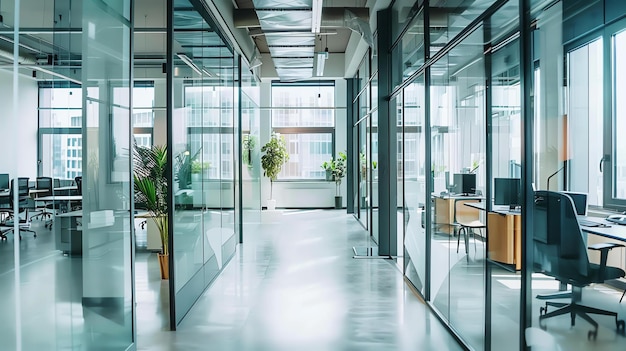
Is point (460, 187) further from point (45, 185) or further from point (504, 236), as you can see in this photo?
point (45, 185)

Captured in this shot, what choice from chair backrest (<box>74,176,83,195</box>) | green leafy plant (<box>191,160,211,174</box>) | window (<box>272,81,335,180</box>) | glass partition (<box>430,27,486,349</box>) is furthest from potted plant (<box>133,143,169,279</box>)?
window (<box>272,81,335,180</box>)

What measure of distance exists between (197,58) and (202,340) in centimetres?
307

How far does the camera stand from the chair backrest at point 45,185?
7.42 ft

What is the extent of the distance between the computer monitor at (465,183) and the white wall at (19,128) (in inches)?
111

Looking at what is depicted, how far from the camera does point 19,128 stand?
2098 millimetres

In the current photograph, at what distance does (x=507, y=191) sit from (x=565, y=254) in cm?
70

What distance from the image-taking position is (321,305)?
4.80 meters

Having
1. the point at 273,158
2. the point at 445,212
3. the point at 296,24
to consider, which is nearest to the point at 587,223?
the point at 445,212

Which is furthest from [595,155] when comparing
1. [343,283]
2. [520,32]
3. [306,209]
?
[306,209]

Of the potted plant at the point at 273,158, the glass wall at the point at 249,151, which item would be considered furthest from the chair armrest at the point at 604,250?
the potted plant at the point at 273,158

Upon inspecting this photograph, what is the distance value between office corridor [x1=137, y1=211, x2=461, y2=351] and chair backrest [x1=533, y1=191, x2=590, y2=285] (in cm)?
156

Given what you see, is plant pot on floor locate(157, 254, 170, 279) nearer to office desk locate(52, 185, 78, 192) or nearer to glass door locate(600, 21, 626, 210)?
office desk locate(52, 185, 78, 192)

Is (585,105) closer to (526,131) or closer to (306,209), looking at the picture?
(526,131)

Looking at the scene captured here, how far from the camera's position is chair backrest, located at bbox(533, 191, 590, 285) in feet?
6.91
